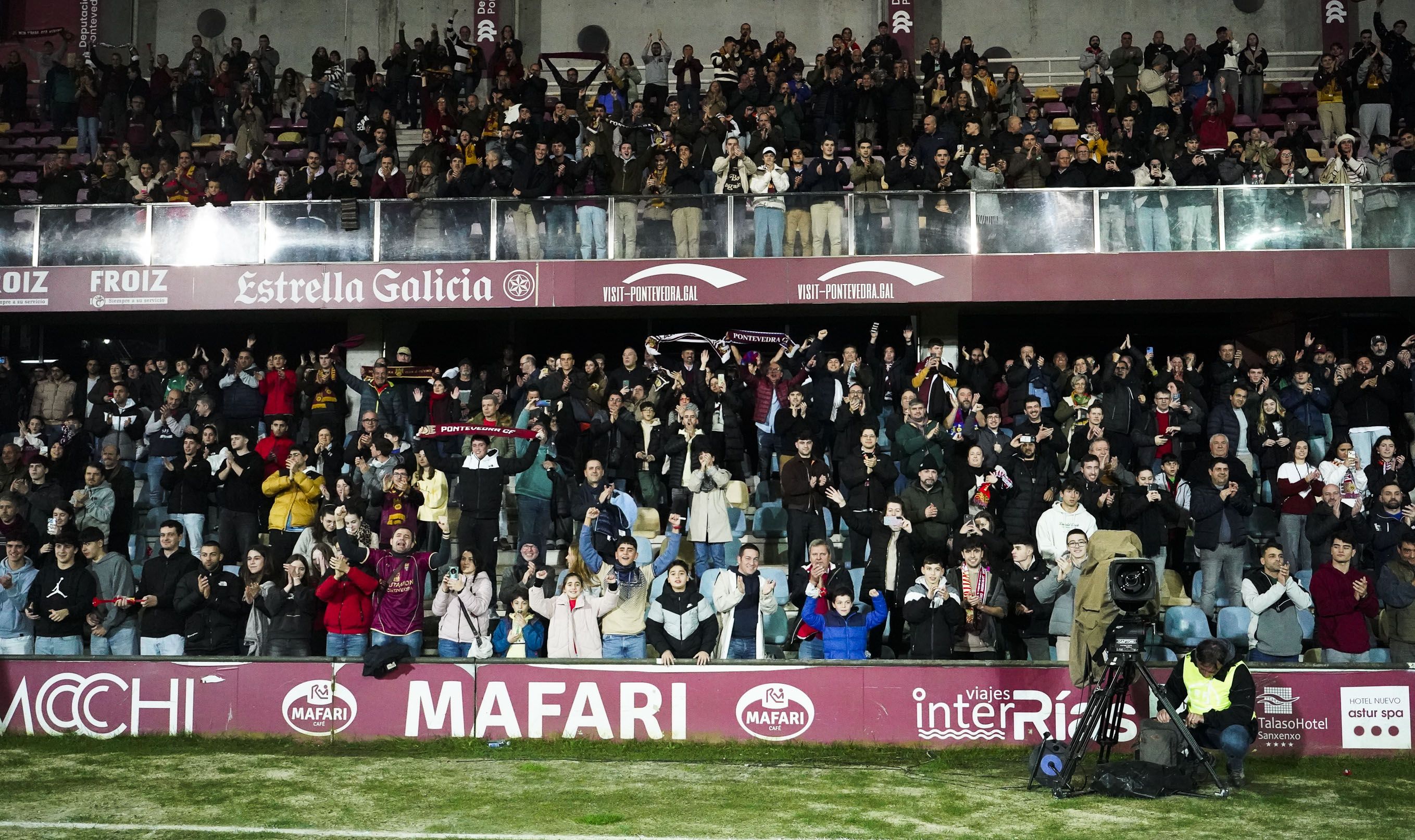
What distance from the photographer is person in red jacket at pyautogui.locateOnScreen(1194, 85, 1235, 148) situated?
19344 millimetres

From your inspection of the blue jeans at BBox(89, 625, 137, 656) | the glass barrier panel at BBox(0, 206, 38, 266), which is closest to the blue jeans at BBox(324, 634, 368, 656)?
the blue jeans at BBox(89, 625, 137, 656)

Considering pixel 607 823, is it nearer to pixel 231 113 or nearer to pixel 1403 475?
pixel 1403 475

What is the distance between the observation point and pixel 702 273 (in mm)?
18000

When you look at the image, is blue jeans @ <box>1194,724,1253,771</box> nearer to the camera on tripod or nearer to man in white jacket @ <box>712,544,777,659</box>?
the camera on tripod

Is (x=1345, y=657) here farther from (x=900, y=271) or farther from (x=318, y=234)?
(x=318, y=234)

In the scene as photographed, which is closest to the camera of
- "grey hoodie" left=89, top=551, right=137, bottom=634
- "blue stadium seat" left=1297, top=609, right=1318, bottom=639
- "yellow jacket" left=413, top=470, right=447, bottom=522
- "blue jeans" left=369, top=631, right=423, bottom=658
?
"blue stadium seat" left=1297, top=609, right=1318, bottom=639

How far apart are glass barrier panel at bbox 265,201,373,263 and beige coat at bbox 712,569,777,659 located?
8.84 m

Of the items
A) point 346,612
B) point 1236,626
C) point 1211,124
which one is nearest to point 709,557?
point 346,612

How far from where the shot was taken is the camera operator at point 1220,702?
9617 mm

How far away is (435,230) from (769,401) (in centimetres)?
551

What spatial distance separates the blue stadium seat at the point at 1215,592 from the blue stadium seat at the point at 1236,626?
377 mm

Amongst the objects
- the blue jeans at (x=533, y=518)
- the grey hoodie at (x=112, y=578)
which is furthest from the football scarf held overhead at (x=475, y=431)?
the grey hoodie at (x=112, y=578)

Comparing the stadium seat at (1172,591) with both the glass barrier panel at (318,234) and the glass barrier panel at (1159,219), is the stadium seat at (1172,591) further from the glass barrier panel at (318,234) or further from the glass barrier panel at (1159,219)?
the glass barrier panel at (318,234)

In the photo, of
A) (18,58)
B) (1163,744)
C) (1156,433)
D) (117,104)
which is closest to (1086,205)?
(1156,433)
